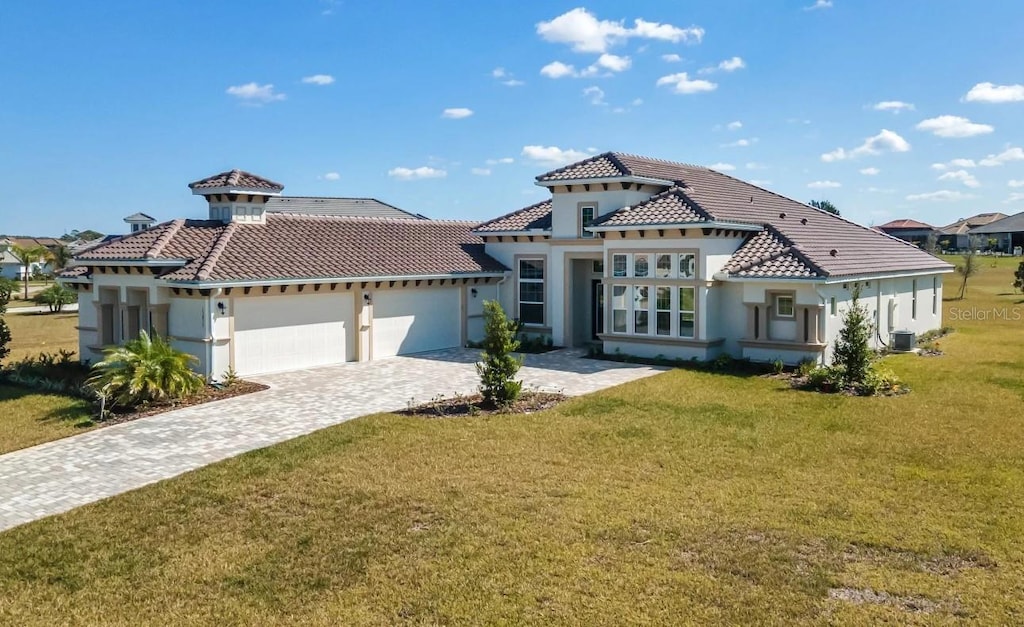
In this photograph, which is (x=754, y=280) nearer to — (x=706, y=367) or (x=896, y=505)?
(x=706, y=367)

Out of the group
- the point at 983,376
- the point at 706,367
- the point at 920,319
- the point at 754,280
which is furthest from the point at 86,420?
the point at 920,319

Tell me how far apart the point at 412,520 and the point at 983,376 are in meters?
15.5

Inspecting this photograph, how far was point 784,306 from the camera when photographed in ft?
68.7

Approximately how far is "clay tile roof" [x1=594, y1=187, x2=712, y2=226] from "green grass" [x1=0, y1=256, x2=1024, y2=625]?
7.51 meters

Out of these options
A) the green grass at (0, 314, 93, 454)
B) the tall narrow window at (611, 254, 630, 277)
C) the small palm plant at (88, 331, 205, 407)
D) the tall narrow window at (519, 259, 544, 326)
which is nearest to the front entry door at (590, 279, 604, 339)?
the tall narrow window at (519, 259, 544, 326)

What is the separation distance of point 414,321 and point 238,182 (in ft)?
20.4

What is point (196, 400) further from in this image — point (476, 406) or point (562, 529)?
point (562, 529)

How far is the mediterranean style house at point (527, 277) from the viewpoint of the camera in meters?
19.7

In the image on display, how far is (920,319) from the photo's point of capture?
27.5 m

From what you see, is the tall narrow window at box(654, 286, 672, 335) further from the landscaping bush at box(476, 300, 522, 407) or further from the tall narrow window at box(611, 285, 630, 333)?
the landscaping bush at box(476, 300, 522, 407)

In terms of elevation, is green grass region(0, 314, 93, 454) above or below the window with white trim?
below

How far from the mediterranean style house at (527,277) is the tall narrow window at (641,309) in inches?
1.6

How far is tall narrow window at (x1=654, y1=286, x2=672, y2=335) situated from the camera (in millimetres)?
21719

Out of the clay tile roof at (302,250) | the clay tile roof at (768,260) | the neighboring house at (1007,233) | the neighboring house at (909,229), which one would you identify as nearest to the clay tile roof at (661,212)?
the clay tile roof at (768,260)
